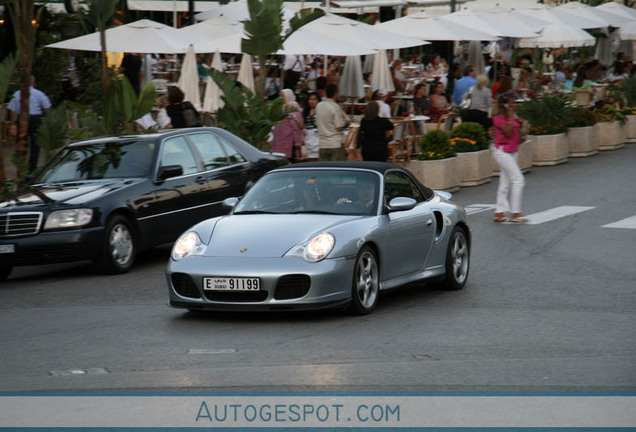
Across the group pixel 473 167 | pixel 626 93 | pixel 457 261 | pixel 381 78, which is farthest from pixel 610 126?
pixel 457 261

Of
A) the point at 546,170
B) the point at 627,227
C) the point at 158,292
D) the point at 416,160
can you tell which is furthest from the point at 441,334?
the point at 546,170

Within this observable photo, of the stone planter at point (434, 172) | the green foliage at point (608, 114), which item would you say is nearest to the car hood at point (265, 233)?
the stone planter at point (434, 172)

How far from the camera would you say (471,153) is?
76.8 ft

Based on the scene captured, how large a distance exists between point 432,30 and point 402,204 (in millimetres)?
21097

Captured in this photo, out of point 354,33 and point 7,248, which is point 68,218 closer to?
point 7,248

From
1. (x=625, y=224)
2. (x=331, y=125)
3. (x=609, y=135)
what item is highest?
Answer: (x=331, y=125)

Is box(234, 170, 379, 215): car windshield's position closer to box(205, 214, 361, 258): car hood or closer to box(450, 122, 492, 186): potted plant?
box(205, 214, 361, 258): car hood

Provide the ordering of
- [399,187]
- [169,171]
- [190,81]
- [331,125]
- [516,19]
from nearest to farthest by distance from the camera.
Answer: [399,187], [169,171], [331,125], [190,81], [516,19]

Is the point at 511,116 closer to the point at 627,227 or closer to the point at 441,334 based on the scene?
the point at 627,227

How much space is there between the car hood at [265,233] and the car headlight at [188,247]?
10 centimetres

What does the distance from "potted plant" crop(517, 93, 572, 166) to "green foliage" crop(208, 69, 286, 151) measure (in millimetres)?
8541

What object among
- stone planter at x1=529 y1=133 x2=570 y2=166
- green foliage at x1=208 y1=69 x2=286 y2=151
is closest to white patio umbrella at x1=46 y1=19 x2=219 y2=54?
green foliage at x1=208 y1=69 x2=286 y2=151

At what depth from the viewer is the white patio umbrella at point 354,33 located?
27078 millimetres

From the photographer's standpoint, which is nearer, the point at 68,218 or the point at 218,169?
the point at 68,218
